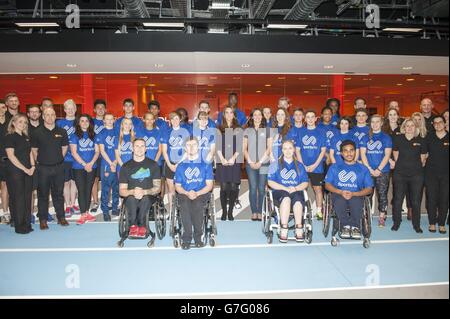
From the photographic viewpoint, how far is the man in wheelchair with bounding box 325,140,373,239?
11.4 ft

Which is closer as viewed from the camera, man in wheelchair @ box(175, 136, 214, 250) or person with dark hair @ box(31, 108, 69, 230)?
man in wheelchair @ box(175, 136, 214, 250)

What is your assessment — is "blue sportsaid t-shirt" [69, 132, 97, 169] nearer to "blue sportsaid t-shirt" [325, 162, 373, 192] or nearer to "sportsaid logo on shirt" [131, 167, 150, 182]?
"sportsaid logo on shirt" [131, 167, 150, 182]

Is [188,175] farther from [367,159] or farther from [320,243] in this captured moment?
[367,159]

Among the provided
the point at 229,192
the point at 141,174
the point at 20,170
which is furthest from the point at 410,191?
the point at 20,170

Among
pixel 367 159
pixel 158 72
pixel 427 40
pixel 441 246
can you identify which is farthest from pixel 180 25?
pixel 441 246

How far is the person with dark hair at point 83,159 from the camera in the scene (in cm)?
445

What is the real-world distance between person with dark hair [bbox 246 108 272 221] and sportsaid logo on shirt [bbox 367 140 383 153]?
3.99 feet

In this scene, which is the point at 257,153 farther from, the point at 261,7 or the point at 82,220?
the point at 261,7

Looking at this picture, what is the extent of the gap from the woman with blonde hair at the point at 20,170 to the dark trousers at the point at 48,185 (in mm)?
117

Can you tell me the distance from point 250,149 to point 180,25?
11.8ft

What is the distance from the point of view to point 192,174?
3.53m

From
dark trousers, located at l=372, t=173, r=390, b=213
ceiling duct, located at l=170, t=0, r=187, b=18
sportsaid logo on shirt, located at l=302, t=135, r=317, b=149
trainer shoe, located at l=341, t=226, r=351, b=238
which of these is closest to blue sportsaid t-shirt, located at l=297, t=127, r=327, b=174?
sportsaid logo on shirt, located at l=302, t=135, r=317, b=149

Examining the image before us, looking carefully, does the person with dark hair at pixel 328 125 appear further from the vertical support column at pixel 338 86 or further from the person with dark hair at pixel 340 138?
the vertical support column at pixel 338 86

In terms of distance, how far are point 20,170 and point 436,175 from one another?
465cm
